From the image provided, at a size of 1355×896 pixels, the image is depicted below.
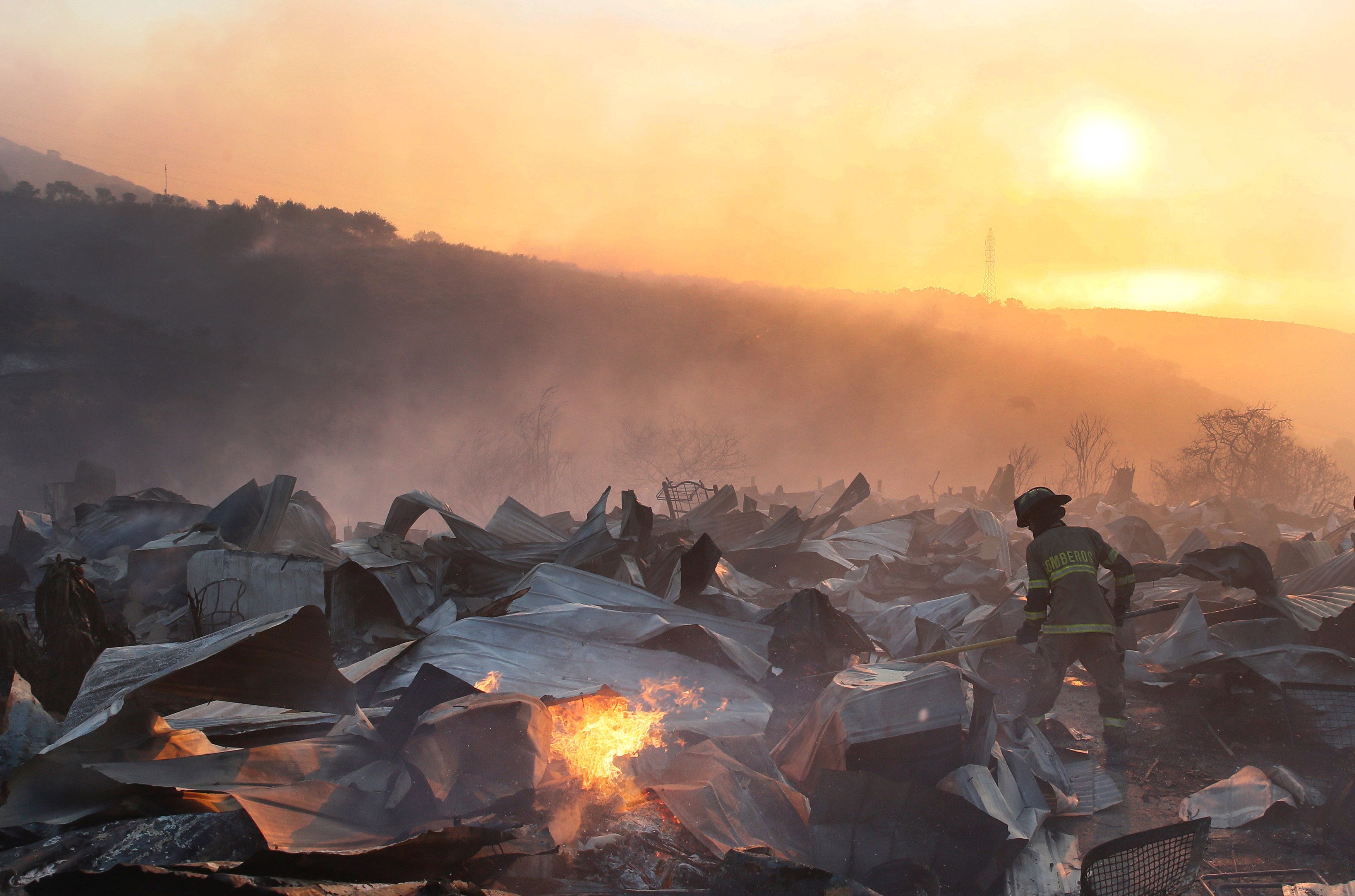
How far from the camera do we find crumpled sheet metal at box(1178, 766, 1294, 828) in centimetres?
360

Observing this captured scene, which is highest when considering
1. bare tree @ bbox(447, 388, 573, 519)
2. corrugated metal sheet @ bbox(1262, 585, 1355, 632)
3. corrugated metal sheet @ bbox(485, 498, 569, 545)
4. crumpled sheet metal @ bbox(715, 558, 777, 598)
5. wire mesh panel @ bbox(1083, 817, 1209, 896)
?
corrugated metal sheet @ bbox(1262, 585, 1355, 632)

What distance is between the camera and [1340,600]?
5.23 metres

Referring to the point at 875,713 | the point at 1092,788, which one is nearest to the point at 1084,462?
the point at 1092,788

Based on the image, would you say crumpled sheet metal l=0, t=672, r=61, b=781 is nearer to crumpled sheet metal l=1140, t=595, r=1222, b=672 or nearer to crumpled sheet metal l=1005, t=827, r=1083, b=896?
crumpled sheet metal l=1005, t=827, r=1083, b=896

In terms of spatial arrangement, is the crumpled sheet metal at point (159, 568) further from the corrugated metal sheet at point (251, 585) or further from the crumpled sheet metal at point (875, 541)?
the crumpled sheet metal at point (875, 541)

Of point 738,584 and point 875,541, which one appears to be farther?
point 875,541

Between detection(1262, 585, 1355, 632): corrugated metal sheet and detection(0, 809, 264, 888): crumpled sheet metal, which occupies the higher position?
detection(1262, 585, 1355, 632): corrugated metal sheet

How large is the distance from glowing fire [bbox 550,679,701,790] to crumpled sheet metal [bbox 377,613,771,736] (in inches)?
2.3

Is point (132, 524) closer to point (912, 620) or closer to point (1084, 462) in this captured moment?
point (912, 620)

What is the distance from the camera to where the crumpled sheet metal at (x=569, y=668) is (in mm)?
3928

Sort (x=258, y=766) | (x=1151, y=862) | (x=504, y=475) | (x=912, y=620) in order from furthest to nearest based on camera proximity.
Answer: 1. (x=504, y=475)
2. (x=912, y=620)
3. (x=258, y=766)
4. (x=1151, y=862)

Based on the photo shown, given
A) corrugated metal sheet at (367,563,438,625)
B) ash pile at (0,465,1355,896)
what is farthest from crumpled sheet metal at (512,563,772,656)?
corrugated metal sheet at (367,563,438,625)

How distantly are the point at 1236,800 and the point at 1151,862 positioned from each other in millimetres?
1612

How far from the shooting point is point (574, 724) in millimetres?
3678
